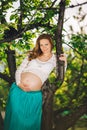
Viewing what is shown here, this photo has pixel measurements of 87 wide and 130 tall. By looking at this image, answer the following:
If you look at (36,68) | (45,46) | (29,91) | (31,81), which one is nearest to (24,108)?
(29,91)

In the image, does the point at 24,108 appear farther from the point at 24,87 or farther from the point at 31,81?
the point at 31,81

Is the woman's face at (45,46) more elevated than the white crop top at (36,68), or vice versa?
the woman's face at (45,46)

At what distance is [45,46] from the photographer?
489 centimetres

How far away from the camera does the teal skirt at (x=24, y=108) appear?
15.9 feet

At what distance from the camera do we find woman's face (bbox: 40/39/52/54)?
4.85 meters

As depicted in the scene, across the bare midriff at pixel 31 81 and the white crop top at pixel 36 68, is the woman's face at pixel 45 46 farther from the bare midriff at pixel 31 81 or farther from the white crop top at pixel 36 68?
the bare midriff at pixel 31 81

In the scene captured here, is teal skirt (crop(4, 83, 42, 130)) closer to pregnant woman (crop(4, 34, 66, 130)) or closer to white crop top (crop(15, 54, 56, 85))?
pregnant woman (crop(4, 34, 66, 130))

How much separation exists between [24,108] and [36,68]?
1.99 ft

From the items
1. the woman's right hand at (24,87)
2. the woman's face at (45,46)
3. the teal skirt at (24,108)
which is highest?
the woman's face at (45,46)

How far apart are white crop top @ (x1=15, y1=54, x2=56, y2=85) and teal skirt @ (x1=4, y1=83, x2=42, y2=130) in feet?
0.69

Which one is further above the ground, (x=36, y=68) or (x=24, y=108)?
(x=36, y=68)

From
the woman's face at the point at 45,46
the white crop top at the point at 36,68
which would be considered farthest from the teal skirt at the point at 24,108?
the woman's face at the point at 45,46

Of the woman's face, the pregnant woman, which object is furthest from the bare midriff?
the woman's face

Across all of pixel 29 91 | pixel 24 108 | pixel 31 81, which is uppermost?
pixel 31 81
